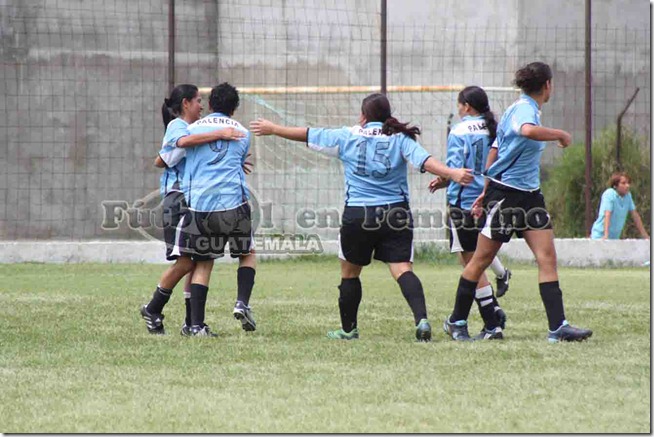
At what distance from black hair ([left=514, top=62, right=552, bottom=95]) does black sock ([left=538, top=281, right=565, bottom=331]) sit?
1.25 metres

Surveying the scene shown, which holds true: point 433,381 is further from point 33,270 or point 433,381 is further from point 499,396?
point 33,270

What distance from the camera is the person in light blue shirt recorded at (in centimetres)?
1734

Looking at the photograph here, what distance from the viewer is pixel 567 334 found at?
7.68 metres

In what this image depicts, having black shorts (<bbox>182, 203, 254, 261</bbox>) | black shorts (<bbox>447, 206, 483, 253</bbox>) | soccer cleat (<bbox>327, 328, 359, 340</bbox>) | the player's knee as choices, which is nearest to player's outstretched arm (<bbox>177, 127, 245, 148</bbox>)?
black shorts (<bbox>182, 203, 254, 261</bbox>)

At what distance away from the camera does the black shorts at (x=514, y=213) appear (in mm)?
7773

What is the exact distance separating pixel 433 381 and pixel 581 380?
28.8 inches

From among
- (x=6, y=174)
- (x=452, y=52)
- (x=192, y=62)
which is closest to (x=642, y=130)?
(x=452, y=52)

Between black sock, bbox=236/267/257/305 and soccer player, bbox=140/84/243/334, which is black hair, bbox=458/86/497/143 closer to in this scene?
soccer player, bbox=140/84/243/334

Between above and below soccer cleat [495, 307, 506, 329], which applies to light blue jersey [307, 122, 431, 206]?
above

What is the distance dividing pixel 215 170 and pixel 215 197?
0.19 m

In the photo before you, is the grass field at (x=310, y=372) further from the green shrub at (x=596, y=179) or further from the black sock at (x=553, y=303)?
the green shrub at (x=596, y=179)

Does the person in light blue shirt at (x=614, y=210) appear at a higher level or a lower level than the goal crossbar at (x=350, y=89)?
lower

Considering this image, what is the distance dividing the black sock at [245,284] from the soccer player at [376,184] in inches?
30.2

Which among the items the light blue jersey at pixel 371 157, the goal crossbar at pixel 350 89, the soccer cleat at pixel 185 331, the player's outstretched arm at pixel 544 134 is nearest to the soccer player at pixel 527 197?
the player's outstretched arm at pixel 544 134
